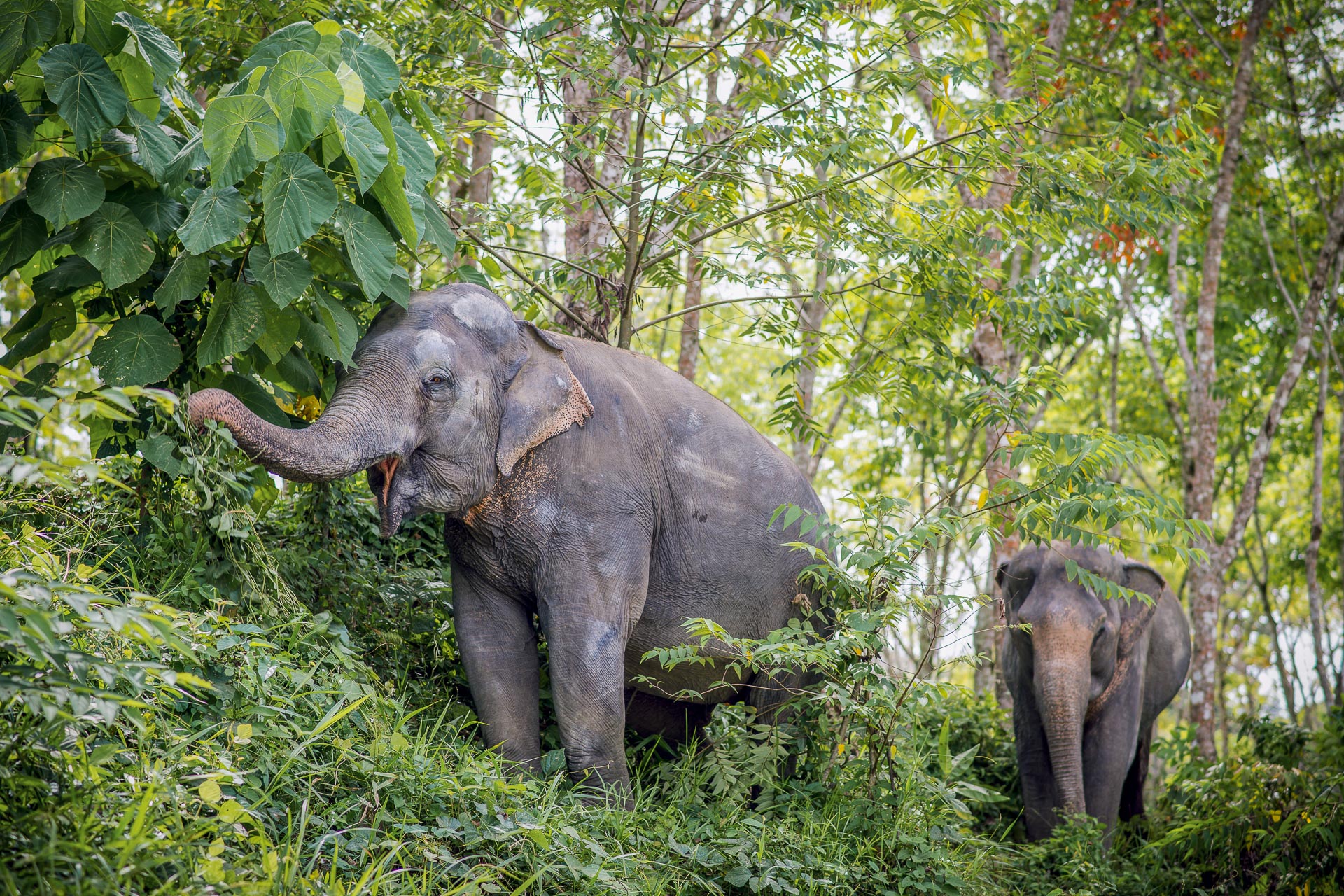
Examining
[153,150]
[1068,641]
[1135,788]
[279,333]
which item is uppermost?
[153,150]

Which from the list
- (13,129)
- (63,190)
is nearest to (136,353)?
(63,190)

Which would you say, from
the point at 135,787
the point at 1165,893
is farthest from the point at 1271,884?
the point at 135,787

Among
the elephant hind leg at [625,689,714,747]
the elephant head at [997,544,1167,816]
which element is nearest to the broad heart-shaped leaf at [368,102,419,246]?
the elephant hind leg at [625,689,714,747]

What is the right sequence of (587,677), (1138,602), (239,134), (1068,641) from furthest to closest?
(1138,602), (1068,641), (587,677), (239,134)

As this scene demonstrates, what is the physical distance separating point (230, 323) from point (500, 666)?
1591mm

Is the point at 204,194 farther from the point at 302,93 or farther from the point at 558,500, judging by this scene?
the point at 558,500

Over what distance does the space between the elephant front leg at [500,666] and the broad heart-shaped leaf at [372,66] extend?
1800 millimetres

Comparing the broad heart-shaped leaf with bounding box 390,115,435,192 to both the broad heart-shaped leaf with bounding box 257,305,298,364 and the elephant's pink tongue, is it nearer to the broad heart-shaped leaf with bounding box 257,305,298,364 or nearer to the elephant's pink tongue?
the broad heart-shaped leaf with bounding box 257,305,298,364

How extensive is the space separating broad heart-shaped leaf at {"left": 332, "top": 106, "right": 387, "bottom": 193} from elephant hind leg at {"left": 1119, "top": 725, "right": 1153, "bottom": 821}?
20.0ft

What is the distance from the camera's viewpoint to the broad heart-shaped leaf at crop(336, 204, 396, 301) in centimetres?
382

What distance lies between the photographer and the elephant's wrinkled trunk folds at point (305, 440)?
3.50m

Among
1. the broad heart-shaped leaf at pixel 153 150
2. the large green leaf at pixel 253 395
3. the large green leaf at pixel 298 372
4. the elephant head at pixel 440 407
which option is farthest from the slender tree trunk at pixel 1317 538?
the broad heart-shaped leaf at pixel 153 150

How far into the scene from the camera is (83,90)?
3676 millimetres

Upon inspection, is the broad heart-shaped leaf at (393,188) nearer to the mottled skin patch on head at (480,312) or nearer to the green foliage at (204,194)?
the green foliage at (204,194)
